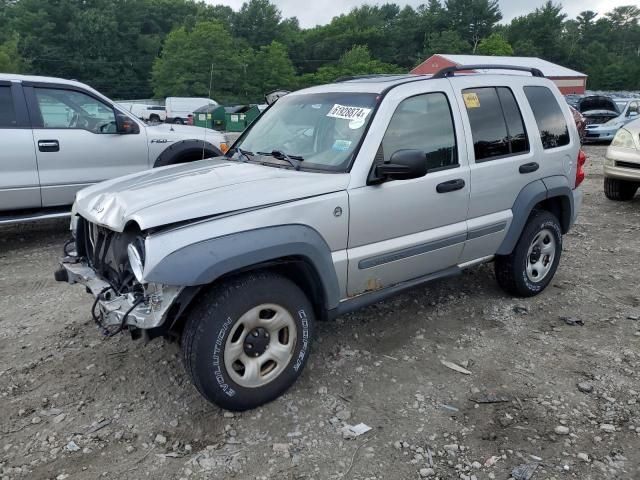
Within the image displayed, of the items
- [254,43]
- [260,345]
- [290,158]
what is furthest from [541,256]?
[254,43]

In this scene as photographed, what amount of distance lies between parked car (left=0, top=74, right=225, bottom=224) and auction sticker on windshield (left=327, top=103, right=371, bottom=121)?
377 centimetres

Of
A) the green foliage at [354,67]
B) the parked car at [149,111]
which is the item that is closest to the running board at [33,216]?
the parked car at [149,111]

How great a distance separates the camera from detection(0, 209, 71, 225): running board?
5.95m

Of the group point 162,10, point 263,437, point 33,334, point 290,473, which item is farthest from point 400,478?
point 162,10

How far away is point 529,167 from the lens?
440 cm

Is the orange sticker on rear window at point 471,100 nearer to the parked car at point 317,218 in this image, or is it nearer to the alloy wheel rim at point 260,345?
the parked car at point 317,218

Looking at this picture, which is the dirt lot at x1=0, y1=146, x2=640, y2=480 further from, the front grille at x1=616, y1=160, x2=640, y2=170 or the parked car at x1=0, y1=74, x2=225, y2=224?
the front grille at x1=616, y1=160, x2=640, y2=170

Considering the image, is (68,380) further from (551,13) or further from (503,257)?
(551,13)

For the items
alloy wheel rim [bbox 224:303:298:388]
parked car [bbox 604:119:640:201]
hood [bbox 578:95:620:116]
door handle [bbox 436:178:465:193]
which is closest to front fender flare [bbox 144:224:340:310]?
alloy wheel rim [bbox 224:303:298:388]

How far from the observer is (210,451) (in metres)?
2.85

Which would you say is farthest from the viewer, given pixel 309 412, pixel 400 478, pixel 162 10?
pixel 162 10

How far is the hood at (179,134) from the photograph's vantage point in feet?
23.2

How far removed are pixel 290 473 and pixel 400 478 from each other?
55 centimetres

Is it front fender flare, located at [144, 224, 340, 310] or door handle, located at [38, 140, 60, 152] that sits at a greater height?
door handle, located at [38, 140, 60, 152]
